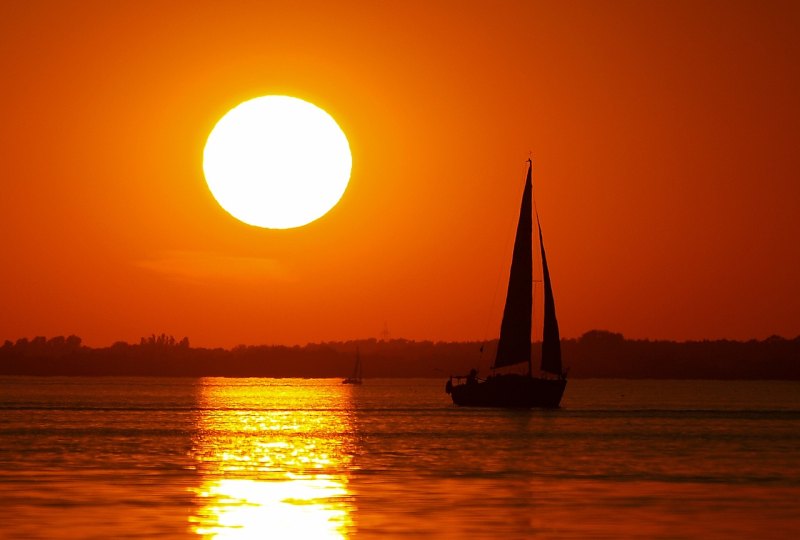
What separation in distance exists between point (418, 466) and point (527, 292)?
49466 mm

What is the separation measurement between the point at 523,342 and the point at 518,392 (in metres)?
4.37

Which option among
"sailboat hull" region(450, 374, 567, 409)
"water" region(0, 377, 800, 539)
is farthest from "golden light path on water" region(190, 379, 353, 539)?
"sailboat hull" region(450, 374, 567, 409)

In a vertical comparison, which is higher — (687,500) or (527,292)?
(527,292)

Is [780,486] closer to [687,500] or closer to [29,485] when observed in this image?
[687,500]

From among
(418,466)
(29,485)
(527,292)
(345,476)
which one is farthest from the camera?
(527,292)

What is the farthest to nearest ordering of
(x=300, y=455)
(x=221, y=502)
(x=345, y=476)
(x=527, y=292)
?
1. (x=527, y=292)
2. (x=300, y=455)
3. (x=345, y=476)
4. (x=221, y=502)

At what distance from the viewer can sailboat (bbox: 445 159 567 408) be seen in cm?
9719

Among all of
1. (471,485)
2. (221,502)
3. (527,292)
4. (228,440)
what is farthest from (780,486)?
(527,292)

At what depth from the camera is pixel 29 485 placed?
4194 cm

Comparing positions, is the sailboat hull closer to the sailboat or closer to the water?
the sailboat

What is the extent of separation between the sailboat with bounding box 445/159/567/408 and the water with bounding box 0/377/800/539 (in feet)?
35.8

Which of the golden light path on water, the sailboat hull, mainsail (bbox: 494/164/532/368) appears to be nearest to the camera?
the golden light path on water

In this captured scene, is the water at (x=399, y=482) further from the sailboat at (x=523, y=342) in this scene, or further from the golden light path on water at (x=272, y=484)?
the sailboat at (x=523, y=342)

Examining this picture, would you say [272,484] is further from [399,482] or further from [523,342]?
[523,342]
